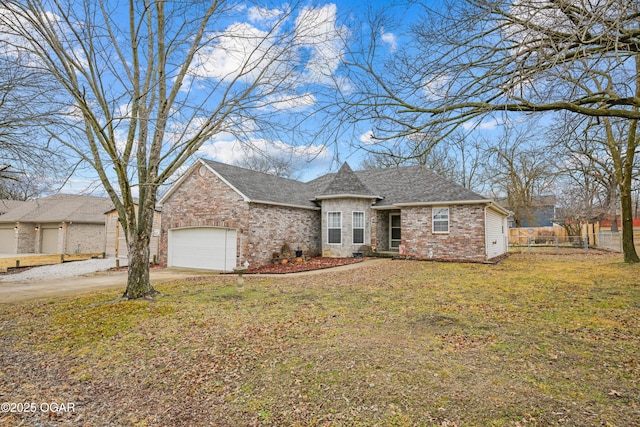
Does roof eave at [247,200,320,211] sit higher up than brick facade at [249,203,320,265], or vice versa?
roof eave at [247,200,320,211]

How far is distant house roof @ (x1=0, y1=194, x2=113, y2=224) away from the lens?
79.2 feet

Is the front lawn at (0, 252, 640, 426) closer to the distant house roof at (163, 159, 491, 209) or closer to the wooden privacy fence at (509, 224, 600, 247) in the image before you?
the distant house roof at (163, 159, 491, 209)

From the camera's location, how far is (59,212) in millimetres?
24594

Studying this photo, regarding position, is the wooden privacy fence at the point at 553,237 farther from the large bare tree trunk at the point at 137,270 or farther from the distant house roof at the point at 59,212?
the distant house roof at the point at 59,212

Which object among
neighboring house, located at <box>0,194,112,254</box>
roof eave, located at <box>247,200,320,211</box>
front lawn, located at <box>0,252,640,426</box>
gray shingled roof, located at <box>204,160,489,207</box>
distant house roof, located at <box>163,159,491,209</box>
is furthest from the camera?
neighboring house, located at <box>0,194,112,254</box>

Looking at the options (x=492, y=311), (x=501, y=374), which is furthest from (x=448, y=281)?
(x=501, y=374)

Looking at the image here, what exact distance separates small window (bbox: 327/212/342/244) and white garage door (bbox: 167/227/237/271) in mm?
5432

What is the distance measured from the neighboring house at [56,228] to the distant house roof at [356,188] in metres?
12.2

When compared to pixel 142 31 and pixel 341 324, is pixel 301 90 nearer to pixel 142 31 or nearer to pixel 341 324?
pixel 142 31

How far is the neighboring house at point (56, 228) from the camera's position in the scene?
78.9 ft

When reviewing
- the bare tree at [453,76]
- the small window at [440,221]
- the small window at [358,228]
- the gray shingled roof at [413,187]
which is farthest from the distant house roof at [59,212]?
the bare tree at [453,76]

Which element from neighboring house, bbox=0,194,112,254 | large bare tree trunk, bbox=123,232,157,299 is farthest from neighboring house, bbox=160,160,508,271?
neighboring house, bbox=0,194,112,254

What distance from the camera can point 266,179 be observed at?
18.8m

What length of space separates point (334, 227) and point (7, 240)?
1032 inches
